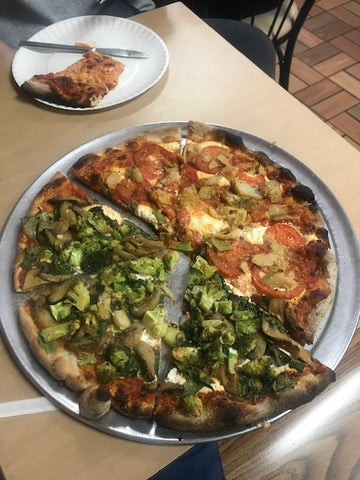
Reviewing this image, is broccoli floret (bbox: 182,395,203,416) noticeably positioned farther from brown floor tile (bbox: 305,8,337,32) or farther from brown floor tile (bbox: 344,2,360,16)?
brown floor tile (bbox: 344,2,360,16)

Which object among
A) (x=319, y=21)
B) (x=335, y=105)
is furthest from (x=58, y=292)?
(x=319, y=21)

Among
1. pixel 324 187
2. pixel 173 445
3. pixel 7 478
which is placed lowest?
pixel 7 478

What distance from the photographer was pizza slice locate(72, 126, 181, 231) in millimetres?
1535

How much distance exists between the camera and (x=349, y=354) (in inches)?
51.9

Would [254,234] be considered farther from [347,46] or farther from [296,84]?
[347,46]

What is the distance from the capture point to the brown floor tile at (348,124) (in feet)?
10.1

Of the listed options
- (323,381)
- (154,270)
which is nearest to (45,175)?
(154,270)

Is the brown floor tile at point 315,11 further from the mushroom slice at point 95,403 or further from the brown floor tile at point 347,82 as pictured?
the mushroom slice at point 95,403

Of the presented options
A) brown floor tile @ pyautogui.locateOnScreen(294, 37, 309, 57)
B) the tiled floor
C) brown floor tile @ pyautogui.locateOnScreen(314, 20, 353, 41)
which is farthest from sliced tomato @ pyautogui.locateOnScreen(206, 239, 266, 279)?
brown floor tile @ pyautogui.locateOnScreen(314, 20, 353, 41)

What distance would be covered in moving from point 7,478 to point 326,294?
35.6 inches

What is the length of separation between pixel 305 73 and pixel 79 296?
290 cm

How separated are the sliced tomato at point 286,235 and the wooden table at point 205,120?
0.19 meters

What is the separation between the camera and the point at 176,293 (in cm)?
137

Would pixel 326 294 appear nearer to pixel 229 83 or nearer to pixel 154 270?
pixel 154 270
